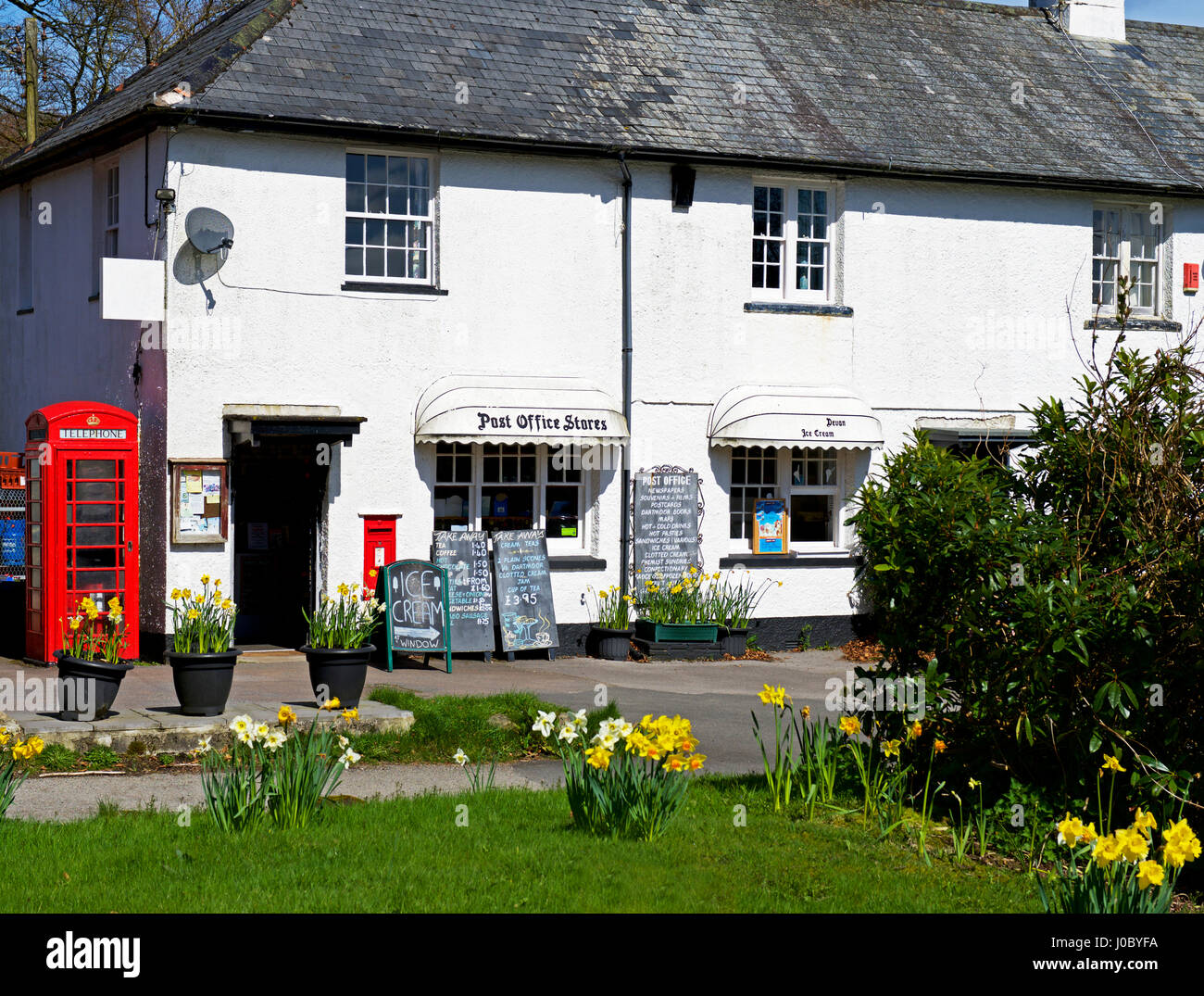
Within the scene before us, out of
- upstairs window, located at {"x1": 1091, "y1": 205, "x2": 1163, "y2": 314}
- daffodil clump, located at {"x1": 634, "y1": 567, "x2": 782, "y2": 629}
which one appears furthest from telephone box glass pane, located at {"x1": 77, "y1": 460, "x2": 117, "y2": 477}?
upstairs window, located at {"x1": 1091, "y1": 205, "x2": 1163, "y2": 314}

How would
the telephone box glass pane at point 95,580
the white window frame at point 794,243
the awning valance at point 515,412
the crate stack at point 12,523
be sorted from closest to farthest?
the telephone box glass pane at point 95,580 < the awning valance at point 515,412 < the crate stack at point 12,523 < the white window frame at point 794,243

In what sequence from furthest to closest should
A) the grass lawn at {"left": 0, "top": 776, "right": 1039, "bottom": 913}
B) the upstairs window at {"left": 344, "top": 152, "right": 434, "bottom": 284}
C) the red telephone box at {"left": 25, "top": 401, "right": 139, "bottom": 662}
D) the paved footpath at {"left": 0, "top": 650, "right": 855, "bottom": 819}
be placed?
the upstairs window at {"left": 344, "top": 152, "right": 434, "bottom": 284} < the red telephone box at {"left": 25, "top": 401, "right": 139, "bottom": 662} < the paved footpath at {"left": 0, "top": 650, "right": 855, "bottom": 819} < the grass lawn at {"left": 0, "top": 776, "right": 1039, "bottom": 913}

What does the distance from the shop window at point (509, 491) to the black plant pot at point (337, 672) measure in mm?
5559

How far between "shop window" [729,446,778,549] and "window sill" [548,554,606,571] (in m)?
2.00

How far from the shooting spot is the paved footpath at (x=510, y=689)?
32.2ft

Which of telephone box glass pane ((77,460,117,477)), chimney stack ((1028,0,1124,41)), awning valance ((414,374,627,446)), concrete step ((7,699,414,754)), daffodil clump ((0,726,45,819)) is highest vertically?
chimney stack ((1028,0,1124,41))

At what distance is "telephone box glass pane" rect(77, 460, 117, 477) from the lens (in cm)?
1526

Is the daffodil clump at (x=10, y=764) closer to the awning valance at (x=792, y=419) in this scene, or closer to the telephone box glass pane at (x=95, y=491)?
the telephone box glass pane at (x=95, y=491)

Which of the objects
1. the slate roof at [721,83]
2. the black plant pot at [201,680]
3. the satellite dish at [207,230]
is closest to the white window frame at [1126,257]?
the slate roof at [721,83]

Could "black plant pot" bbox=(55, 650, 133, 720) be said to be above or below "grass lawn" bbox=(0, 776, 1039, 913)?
above

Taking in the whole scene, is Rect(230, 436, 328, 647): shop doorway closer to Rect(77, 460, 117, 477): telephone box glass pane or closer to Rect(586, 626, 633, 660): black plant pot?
Rect(77, 460, 117, 477): telephone box glass pane

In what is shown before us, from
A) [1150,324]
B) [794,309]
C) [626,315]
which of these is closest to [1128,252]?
[1150,324]

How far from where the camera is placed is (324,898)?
6617 mm

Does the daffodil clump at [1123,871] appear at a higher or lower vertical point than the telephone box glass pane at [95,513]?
lower
